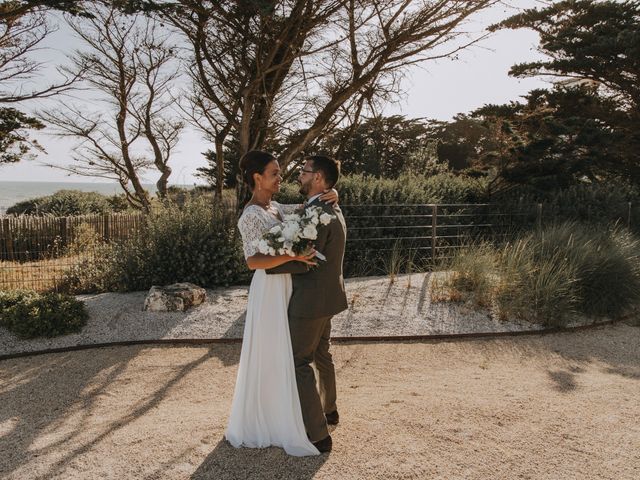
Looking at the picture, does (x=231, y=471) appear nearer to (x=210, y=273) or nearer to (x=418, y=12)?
(x=210, y=273)

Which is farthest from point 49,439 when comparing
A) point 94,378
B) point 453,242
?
point 453,242

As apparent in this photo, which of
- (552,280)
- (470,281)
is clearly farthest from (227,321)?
(552,280)

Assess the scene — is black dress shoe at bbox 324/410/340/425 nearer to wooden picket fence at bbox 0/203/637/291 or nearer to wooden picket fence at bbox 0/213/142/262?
wooden picket fence at bbox 0/203/637/291

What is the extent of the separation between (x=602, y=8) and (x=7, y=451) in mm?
20748

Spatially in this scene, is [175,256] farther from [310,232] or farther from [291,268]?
[310,232]

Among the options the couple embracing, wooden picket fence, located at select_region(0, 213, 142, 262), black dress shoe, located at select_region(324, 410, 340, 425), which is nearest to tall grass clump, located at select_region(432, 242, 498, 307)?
black dress shoe, located at select_region(324, 410, 340, 425)

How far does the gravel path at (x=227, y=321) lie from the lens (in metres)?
6.53

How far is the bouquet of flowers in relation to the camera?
326 centimetres

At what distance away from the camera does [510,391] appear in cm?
491

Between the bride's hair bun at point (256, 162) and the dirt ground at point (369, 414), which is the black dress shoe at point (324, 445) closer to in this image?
the dirt ground at point (369, 414)

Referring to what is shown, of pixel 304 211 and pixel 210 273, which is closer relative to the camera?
pixel 304 211

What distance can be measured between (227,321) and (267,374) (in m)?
3.49

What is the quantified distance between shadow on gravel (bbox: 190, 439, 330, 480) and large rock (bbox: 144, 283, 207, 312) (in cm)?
379

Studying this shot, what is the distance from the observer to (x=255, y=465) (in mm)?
3426
